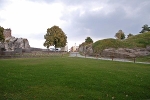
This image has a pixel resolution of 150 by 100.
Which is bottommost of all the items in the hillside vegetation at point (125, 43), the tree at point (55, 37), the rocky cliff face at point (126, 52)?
the rocky cliff face at point (126, 52)

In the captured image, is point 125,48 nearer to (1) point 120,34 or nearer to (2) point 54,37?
(2) point 54,37

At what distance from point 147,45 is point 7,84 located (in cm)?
4139

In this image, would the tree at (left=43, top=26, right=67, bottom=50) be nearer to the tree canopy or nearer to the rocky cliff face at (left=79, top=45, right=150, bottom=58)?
the tree canopy

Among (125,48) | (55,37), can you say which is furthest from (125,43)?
(55,37)

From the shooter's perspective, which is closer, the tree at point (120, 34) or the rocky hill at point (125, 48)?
the rocky hill at point (125, 48)

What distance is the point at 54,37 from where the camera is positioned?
231 feet

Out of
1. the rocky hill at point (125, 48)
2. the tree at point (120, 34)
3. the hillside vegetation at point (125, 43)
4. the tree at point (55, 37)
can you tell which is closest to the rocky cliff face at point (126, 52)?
the rocky hill at point (125, 48)

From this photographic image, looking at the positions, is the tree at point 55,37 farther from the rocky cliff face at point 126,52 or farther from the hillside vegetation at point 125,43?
the rocky cliff face at point 126,52

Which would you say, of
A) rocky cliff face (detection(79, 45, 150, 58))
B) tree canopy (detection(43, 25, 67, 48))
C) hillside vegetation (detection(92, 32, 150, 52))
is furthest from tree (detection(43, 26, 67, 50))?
rocky cliff face (detection(79, 45, 150, 58))

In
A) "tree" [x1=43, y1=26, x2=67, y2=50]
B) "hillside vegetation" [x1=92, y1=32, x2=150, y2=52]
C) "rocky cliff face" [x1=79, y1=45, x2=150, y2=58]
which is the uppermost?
"tree" [x1=43, y1=26, x2=67, y2=50]

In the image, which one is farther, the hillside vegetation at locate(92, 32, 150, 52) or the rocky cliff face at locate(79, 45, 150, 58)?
the hillside vegetation at locate(92, 32, 150, 52)

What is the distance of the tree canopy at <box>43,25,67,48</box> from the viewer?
232 feet

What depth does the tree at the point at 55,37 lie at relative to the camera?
70.6 metres

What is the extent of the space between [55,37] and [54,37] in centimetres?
42
